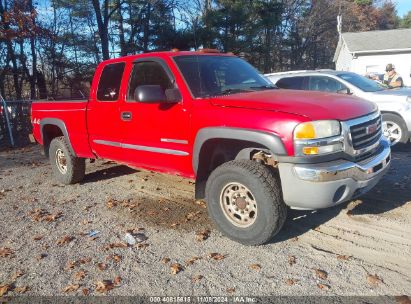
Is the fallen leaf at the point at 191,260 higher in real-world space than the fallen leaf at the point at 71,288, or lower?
higher

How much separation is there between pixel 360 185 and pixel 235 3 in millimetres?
23145

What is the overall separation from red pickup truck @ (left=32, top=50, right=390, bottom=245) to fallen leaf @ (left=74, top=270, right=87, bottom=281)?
1.45 m

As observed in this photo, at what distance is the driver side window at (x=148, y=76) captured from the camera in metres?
4.75

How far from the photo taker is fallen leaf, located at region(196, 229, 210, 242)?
4274 millimetres

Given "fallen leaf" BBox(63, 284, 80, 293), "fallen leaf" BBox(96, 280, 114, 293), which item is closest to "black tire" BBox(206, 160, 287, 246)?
"fallen leaf" BBox(96, 280, 114, 293)

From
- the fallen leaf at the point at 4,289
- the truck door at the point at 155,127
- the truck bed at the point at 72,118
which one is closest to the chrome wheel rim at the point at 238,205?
the truck door at the point at 155,127

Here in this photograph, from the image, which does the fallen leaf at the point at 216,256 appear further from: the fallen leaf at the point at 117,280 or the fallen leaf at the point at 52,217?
the fallen leaf at the point at 52,217

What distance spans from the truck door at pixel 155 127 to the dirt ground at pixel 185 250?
76 cm

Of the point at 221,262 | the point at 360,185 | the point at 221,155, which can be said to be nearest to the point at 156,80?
the point at 221,155

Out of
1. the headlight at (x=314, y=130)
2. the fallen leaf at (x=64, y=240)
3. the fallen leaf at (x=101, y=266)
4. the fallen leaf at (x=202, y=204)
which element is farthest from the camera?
the fallen leaf at (x=202, y=204)

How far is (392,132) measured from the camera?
27.6 ft

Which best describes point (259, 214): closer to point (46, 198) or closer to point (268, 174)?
point (268, 174)

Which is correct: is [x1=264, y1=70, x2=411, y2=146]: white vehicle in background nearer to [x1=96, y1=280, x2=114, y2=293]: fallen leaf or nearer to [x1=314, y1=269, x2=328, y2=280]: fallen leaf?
[x1=314, y1=269, x2=328, y2=280]: fallen leaf

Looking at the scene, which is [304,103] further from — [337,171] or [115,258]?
[115,258]
